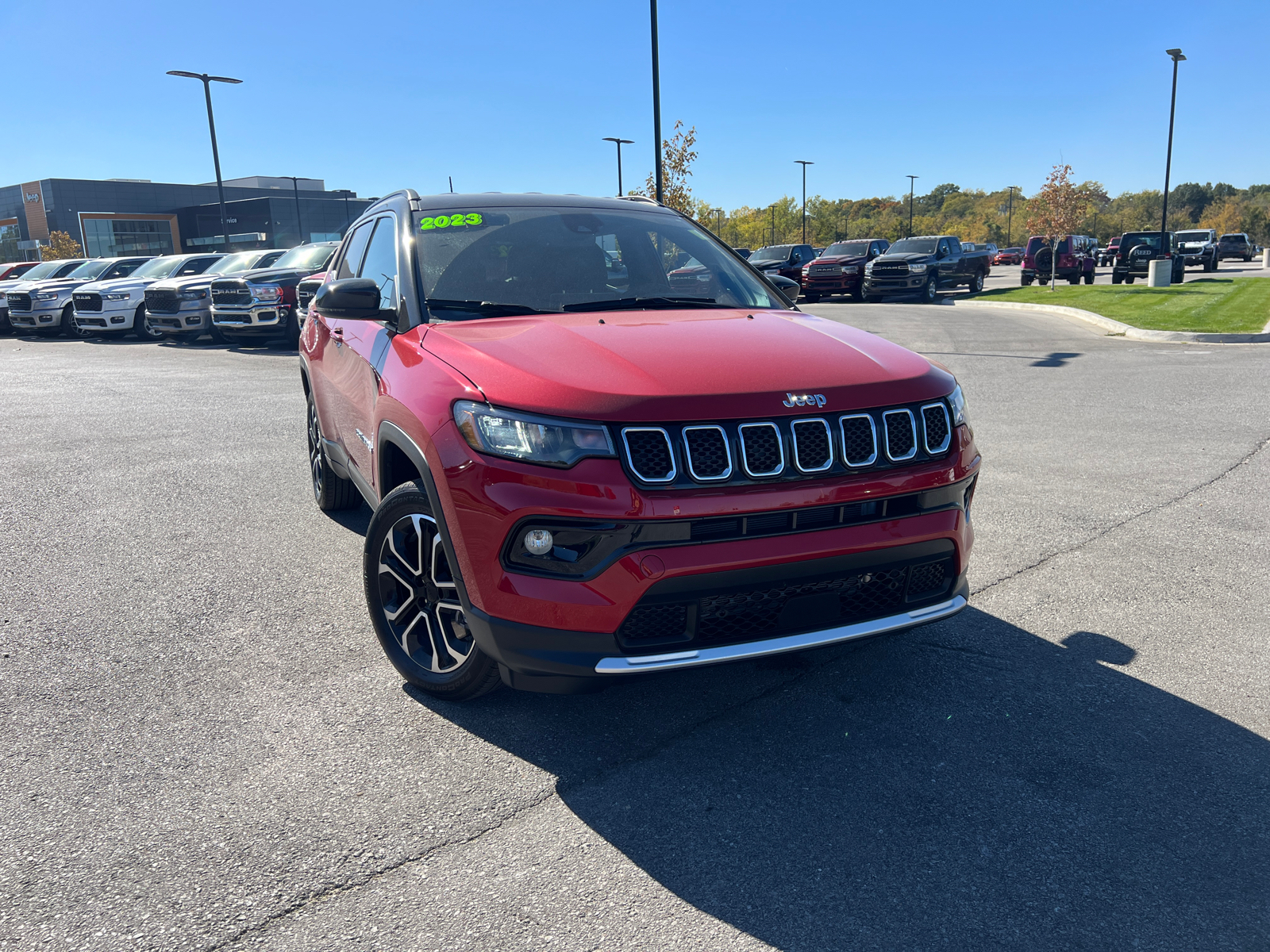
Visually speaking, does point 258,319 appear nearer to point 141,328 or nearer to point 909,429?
point 141,328

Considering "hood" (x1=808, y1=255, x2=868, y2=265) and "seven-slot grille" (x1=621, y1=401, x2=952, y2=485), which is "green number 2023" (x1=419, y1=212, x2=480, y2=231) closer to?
"seven-slot grille" (x1=621, y1=401, x2=952, y2=485)

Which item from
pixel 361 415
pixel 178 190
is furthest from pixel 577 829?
pixel 178 190

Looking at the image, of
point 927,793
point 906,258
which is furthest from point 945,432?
point 906,258

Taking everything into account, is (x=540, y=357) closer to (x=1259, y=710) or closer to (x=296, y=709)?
(x=296, y=709)

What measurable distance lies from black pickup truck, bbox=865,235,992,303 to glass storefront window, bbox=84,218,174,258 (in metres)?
72.3

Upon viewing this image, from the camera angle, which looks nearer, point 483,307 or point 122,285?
point 483,307

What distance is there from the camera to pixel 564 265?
3.97 m

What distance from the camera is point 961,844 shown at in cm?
254

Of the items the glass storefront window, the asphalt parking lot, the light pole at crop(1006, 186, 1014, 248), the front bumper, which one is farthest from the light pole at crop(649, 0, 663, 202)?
the light pole at crop(1006, 186, 1014, 248)

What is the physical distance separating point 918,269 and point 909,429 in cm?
2700

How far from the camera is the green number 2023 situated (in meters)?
4.04

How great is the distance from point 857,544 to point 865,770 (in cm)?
72

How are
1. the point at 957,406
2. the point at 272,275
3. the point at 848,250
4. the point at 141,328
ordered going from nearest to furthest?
1. the point at 957,406
2. the point at 272,275
3. the point at 141,328
4. the point at 848,250

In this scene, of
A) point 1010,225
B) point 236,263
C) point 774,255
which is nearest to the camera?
point 236,263
